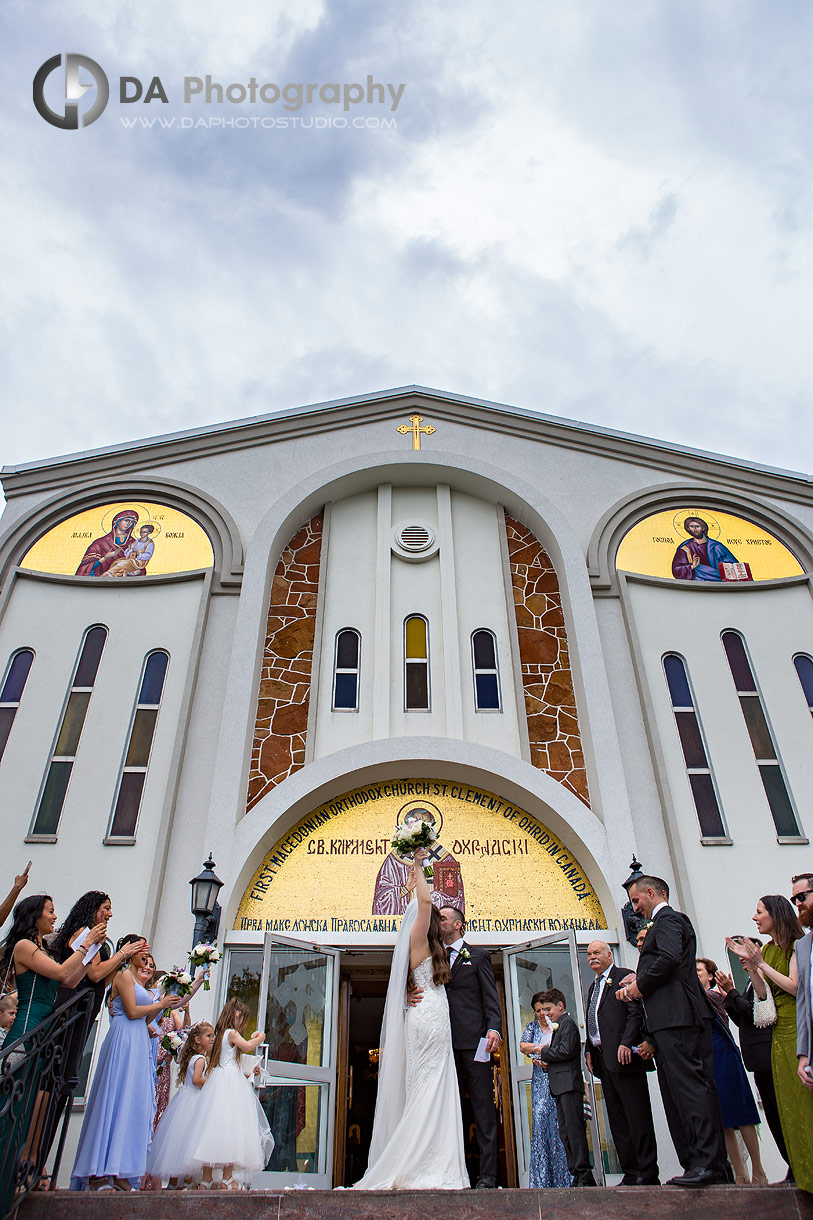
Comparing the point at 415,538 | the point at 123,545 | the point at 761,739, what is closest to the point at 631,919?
the point at 761,739

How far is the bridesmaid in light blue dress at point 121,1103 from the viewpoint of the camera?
203 inches

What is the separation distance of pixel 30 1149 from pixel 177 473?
10038 mm

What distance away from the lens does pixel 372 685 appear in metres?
11.5

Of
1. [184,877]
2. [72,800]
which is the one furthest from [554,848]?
[72,800]

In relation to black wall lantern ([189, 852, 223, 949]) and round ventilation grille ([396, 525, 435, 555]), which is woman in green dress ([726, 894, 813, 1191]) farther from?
round ventilation grille ([396, 525, 435, 555])

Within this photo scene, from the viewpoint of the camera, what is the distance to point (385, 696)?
11273 millimetres

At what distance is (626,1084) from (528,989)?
3.92 m

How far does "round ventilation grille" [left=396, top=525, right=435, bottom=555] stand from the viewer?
42.2 feet

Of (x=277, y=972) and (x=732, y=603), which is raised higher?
(x=732, y=603)

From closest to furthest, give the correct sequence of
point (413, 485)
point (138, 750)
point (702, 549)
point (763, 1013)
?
point (763, 1013)
point (138, 750)
point (702, 549)
point (413, 485)

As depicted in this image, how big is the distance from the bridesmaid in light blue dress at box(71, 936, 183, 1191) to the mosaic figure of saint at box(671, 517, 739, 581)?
9.20m

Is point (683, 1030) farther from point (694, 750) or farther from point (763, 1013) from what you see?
point (694, 750)

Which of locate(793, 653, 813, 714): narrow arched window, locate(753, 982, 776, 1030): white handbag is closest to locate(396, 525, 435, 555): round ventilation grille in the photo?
locate(793, 653, 813, 714): narrow arched window

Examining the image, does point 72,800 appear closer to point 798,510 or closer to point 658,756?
point 658,756
